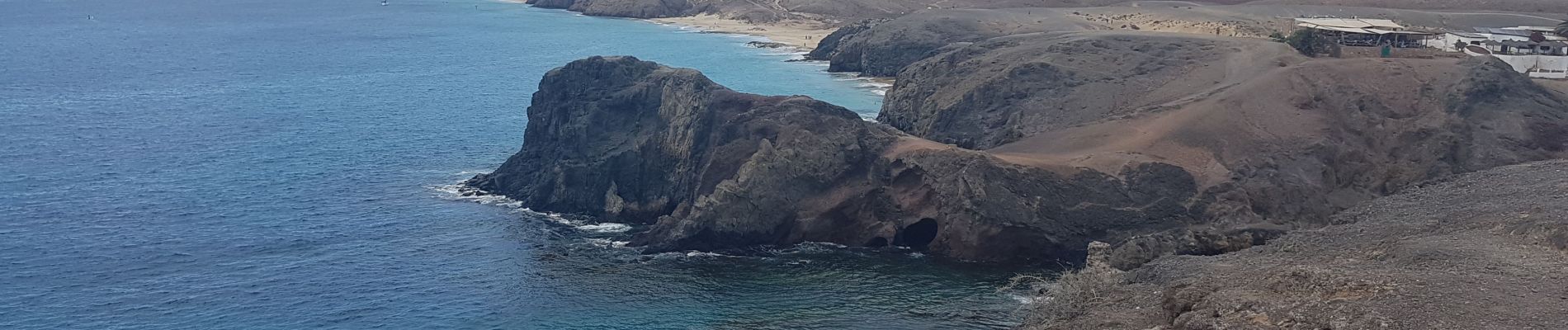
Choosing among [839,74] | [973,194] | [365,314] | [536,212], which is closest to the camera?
[365,314]

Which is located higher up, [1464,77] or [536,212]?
[1464,77]

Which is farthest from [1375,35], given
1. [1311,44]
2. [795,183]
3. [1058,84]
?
[795,183]

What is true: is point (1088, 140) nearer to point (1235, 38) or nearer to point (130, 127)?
point (1235, 38)

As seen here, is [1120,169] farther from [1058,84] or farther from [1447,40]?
[1447,40]

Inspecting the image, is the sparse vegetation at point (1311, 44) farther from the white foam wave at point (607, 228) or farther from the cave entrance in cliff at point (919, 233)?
the white foam wave at point (607, 228)

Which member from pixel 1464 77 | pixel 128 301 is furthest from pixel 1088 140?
pixel 128 301

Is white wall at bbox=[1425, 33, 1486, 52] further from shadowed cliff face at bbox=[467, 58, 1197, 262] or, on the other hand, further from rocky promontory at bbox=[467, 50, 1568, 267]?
shadowed cliff face at bbox=[467, 58, 1197, 262]
